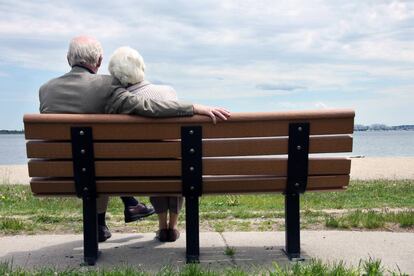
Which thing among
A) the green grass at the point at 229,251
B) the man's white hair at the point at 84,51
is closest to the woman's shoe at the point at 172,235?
the green grass at the point at 229,251

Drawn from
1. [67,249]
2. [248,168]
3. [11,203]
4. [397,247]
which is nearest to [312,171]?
[248,168]

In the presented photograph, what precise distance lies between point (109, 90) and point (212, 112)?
0.79 meters

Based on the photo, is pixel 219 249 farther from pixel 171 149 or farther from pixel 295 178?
pixel 171 149

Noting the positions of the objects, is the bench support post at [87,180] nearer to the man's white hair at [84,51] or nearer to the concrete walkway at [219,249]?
the concrete walkway at [219,249]

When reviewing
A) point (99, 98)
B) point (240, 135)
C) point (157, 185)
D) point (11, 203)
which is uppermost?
point (99, 98)

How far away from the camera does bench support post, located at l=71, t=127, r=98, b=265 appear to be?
3818mm

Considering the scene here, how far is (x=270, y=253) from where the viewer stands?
4.38 m

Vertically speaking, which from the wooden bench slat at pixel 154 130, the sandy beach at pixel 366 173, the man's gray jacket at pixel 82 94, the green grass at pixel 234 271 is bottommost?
the sandy beach at pixel 366 173

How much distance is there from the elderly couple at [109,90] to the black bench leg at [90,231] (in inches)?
26.8

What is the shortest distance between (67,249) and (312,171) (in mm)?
2070

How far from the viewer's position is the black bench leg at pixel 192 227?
13.4 feet

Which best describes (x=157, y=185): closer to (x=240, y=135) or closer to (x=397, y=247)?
(x=240, y=135)

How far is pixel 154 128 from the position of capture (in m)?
3.83

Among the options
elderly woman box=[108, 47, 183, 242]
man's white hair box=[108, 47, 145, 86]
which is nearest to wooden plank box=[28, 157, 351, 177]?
elderly woman box=[108, 47, 183, 242]
